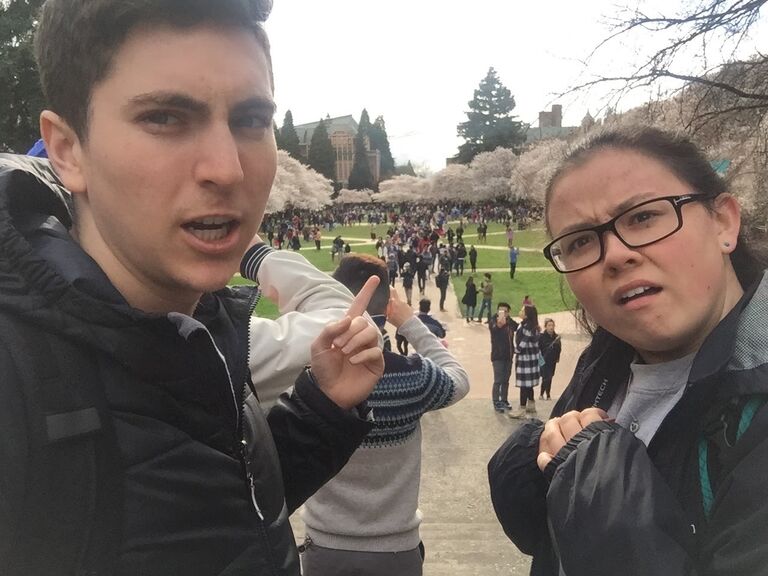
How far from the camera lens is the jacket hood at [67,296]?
0.98m

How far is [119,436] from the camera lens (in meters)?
0.99

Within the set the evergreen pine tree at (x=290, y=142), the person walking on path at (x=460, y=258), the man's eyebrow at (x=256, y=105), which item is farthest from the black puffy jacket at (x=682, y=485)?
the evergreen pine tree at (x=290, y=142)

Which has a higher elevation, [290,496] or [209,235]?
[209,235]

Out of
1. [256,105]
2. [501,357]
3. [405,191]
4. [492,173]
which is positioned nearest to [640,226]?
[256,105]

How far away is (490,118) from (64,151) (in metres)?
73.0

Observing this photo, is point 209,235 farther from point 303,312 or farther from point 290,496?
point 303,312

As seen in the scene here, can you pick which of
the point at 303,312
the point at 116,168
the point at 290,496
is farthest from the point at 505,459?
the point at 116,168

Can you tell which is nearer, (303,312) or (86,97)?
(86,97)

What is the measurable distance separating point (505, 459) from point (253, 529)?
765 millimetres

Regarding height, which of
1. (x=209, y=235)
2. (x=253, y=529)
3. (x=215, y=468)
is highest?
(x=209, y=235)

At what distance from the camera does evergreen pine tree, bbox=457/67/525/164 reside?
226 ft

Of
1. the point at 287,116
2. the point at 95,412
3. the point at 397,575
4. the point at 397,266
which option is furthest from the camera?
the point at 287,116

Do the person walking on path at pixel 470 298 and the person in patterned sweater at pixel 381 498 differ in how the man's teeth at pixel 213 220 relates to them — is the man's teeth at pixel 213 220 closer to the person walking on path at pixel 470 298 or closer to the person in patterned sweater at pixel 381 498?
the person in patterned sweater at pixel 381 498

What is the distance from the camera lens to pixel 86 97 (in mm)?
1100
